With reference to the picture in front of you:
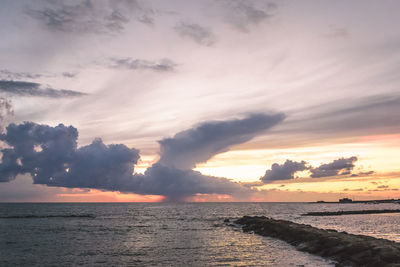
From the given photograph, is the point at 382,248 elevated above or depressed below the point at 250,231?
above

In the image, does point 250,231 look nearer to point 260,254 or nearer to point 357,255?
point 260,254

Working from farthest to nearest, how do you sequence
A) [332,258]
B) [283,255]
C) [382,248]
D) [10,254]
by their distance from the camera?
[10,254], [283,255], [332,258], [382,248]

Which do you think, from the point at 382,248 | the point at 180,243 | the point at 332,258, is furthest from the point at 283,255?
the point at 180,243

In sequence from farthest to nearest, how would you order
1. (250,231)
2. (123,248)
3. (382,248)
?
(250,231) → (123,248) → (382,248)

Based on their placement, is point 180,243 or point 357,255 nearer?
point 357,255

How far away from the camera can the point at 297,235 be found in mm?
47750

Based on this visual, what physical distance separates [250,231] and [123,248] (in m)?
31.0

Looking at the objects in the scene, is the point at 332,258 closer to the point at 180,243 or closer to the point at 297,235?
the point at 297,235

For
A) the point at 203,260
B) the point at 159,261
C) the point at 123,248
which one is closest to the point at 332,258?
the point at 203,260

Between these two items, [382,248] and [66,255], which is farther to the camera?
[66,255]

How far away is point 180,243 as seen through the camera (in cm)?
4847

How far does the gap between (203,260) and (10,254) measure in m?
22.9

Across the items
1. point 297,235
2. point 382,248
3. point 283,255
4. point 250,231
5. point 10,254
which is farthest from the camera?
point 250,231

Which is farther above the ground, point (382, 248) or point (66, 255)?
point (382, 248)
